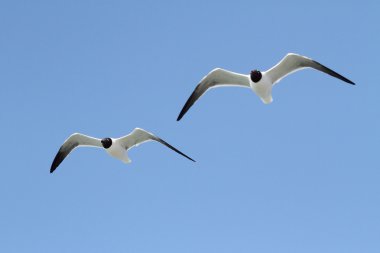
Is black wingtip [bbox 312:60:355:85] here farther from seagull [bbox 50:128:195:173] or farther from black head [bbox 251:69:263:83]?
seagull [bbox 50:128:195:173]

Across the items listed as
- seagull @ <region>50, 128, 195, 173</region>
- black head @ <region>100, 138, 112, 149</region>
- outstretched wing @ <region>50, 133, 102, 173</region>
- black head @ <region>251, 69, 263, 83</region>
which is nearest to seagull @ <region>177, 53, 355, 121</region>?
black head @ <region>251, 69, 263, 83</region>

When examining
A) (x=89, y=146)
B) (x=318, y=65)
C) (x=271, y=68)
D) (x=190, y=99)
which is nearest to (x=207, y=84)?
(x=190, y=99)

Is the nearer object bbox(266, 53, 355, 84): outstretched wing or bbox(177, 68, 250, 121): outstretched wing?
bbox(266, 53, 355, 84): outstretched wing

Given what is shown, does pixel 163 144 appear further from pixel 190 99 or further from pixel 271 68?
pixel 271 68

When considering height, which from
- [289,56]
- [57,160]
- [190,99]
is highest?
[289,56]

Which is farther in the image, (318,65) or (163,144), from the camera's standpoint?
(163,144)

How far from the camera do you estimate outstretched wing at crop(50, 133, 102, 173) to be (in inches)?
1222

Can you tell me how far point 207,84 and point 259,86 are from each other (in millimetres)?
2415

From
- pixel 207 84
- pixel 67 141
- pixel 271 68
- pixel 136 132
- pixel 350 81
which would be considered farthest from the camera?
pixel 67 141

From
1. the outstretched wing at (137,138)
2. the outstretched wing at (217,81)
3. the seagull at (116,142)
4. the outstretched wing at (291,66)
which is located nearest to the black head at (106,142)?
the seagull at (116,142)

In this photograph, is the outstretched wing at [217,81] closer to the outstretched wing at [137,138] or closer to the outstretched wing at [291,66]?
the outstretched wing at [291,66]

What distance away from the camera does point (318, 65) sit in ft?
79.1

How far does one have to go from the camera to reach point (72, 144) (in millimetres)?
31812

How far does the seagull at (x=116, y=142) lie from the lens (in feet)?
95.2
